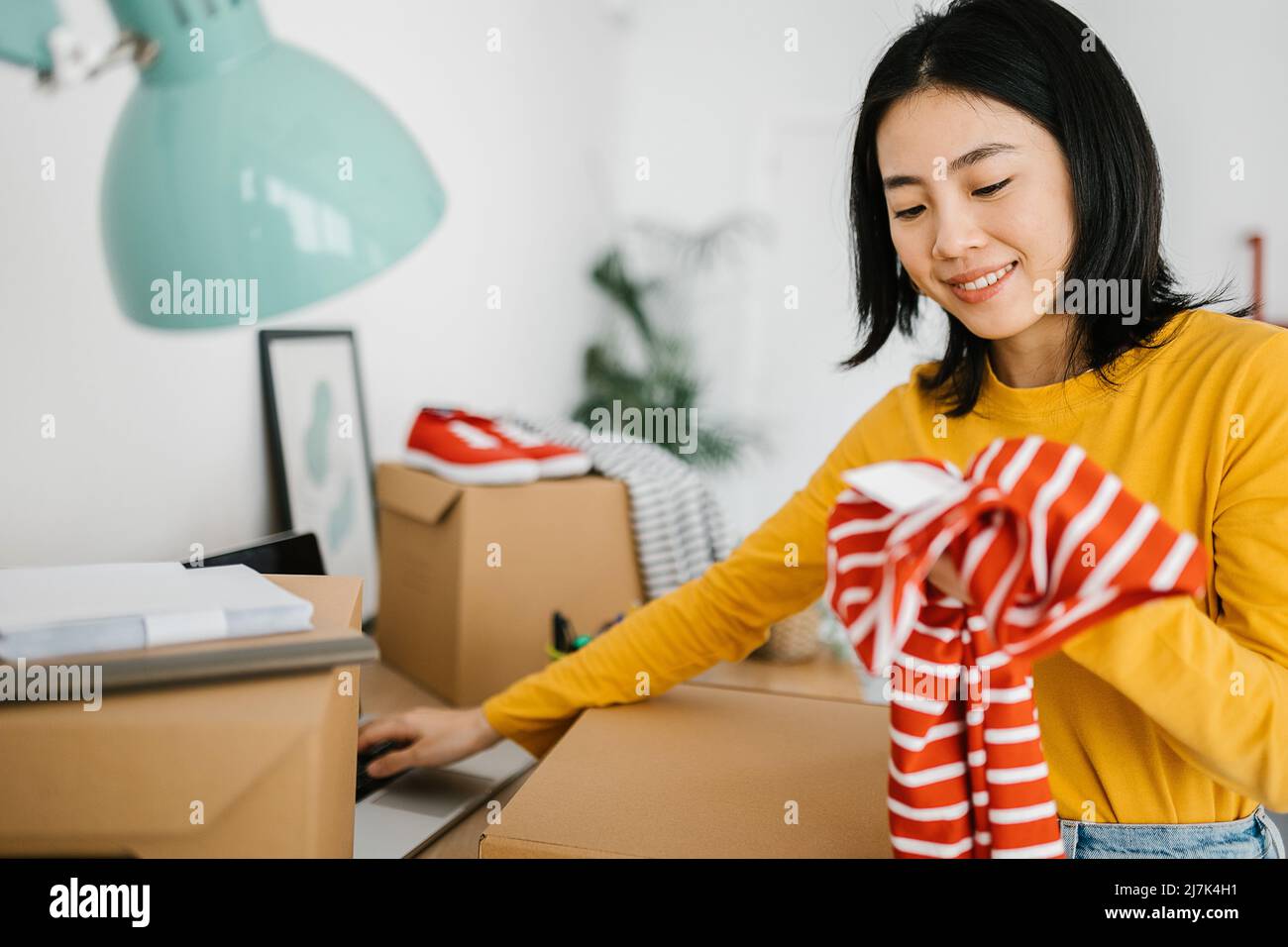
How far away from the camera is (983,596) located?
0.51 m

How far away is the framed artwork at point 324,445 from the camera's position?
1.36m

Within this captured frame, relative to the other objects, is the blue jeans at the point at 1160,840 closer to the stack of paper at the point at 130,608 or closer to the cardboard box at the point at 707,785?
the cardboard box at the point at 707,785

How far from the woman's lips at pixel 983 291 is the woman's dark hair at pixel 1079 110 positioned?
0.21 ft

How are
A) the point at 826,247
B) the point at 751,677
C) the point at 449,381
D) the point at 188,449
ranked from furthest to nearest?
1. the point at 826,247
2. the point at 449,381
3. the point at 751,677
4. the point at 188,449

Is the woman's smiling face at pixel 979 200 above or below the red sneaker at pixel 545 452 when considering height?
above

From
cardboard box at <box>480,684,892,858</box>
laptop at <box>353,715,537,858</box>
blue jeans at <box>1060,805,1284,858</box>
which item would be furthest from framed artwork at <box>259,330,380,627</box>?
blue jeans at <box>1060,805,1284,858</box>

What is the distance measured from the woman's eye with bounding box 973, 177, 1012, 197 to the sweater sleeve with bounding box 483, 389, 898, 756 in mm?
304

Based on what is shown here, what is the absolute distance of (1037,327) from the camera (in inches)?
36.7

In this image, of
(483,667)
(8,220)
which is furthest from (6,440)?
(483,667)

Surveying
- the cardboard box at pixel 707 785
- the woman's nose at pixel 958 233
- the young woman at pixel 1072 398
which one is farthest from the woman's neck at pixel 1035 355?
the cardboard box at pixel 707 785

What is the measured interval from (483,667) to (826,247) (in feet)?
8.40

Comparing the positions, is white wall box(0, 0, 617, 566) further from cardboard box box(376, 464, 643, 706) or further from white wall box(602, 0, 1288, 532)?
white wall box(602, 0, 1288, 532)
